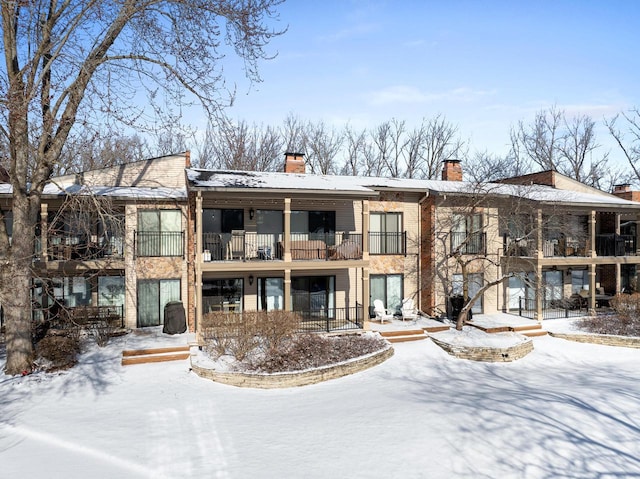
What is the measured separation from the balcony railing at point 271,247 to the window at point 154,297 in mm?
2353

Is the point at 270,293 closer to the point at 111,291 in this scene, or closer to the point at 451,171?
the point at 111,291

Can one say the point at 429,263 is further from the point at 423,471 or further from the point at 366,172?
the point at 366,172

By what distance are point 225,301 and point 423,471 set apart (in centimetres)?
1132

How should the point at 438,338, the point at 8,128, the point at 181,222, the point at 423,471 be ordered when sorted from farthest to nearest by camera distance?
the point at 181,222 < the point at 438,338 < the point at 8,128 < the point at 423,471

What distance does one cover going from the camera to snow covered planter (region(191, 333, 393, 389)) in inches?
486

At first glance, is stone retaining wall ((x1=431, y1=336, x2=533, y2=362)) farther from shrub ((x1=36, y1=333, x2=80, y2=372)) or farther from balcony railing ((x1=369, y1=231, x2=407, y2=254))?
shrub ((x1=36, y1=333, x2=80, y2=372))

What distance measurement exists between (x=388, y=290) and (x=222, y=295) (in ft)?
24.8

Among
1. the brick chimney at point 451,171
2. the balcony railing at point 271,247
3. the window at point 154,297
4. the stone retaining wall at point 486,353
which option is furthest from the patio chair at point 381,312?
the brick chimney at point 451,171

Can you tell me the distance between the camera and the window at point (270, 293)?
18047mm

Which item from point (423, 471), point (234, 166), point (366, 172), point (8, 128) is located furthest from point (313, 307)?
point (366, 172)

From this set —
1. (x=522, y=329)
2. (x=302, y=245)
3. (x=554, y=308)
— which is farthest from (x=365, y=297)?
(x=554, y=308)

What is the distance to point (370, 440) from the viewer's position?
9.09 m

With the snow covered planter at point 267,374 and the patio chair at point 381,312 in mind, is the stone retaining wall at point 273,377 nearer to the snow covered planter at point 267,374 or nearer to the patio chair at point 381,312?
the snow covered planter at point 267,374

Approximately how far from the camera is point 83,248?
1688 centimetres
